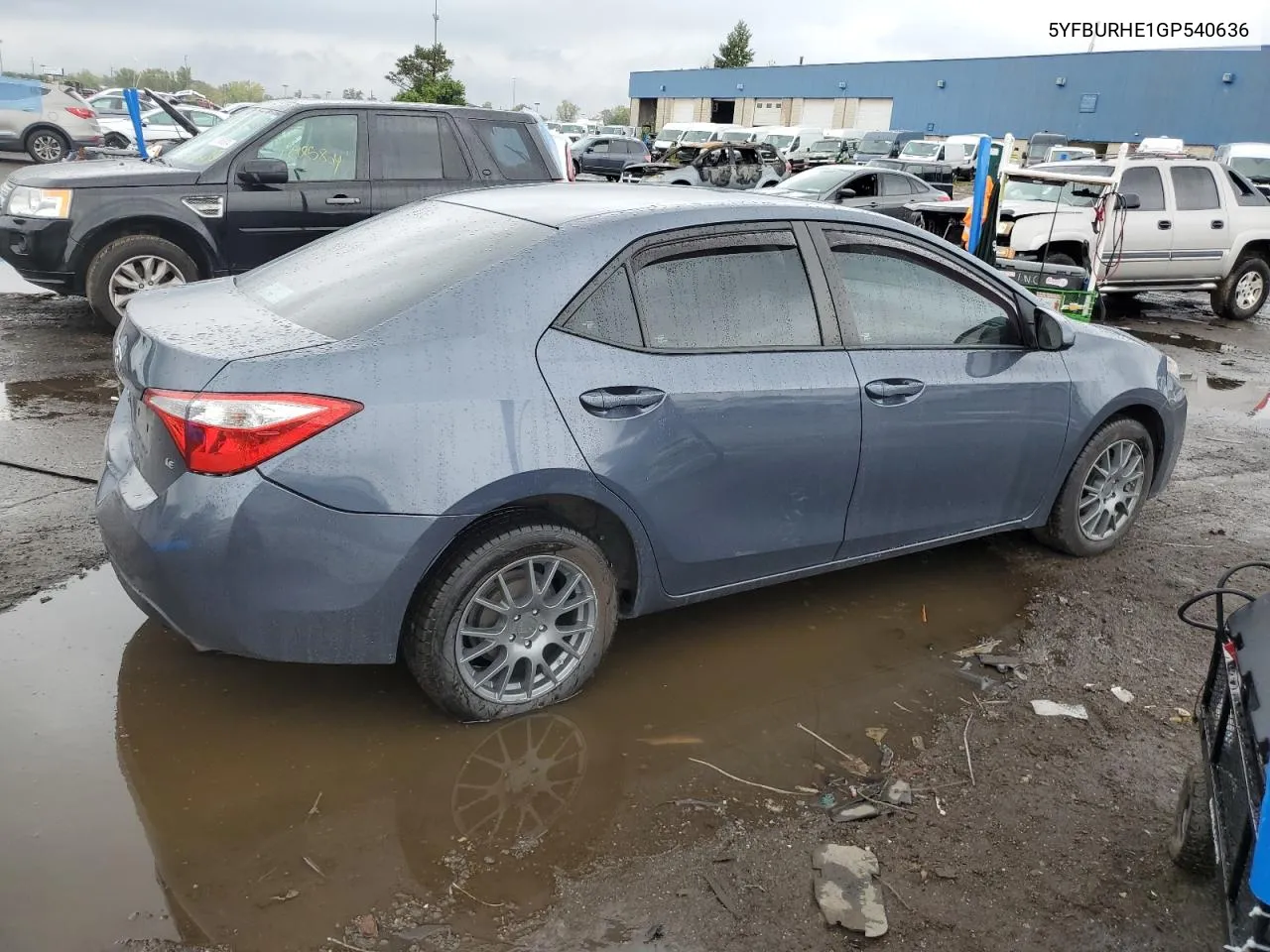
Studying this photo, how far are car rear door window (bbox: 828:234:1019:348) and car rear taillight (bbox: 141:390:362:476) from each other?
6.62 ft

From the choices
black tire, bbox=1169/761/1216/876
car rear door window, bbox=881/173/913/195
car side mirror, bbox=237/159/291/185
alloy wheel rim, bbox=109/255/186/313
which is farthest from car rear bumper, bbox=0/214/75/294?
car rear door window, bbox=881/173/913/195

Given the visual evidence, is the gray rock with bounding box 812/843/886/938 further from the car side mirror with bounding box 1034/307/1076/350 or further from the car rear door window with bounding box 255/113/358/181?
the car rear door window with bounding box 255/113/358/181

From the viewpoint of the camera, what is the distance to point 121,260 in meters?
7.70

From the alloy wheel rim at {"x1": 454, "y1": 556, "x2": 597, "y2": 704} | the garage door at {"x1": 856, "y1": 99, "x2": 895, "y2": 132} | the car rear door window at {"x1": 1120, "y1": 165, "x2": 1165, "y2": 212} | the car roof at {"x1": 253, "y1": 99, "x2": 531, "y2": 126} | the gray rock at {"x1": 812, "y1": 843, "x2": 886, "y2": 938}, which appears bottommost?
the gray rock at {"x1": 812, "y1": 843, "x2": 886, "y2": 938}

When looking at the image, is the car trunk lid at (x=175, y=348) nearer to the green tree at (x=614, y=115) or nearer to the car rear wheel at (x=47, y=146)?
the car rear wheel at (x=47, y=146)

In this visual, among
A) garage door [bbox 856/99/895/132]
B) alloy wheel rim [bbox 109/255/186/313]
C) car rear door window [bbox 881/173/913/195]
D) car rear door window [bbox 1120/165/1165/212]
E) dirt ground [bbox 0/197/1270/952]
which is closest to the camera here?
dirt ground [bbox 0/197/1270/952]

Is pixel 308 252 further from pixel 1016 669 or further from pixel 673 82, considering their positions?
pixel 673 82

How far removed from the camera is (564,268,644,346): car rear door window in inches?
127

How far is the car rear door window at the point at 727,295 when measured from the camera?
3404 millimetres

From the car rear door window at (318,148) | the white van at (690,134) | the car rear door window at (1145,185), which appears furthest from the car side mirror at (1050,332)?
the white van at (690,134)

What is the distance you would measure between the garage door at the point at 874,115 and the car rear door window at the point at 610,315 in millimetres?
56940

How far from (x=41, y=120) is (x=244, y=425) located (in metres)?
23.2

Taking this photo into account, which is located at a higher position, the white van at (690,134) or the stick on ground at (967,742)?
the white van at (690,134)

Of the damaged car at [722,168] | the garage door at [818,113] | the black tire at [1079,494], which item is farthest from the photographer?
the garage door at [818,113]
